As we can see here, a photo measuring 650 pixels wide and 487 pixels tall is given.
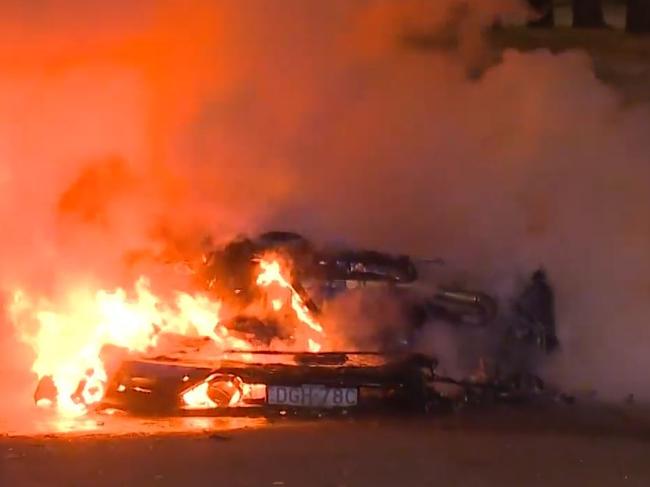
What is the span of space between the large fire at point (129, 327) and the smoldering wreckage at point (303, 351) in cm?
2

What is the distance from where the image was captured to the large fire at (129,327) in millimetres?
10328

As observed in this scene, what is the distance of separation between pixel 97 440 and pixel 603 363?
4702 mm

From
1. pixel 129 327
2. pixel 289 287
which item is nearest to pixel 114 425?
pixel 129 327

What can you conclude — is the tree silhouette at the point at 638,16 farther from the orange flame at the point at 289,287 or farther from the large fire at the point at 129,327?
the large fire at the point at 129,327

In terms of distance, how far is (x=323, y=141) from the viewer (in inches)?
491

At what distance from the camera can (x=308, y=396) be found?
988cm

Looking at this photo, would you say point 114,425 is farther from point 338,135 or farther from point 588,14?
point 588,14

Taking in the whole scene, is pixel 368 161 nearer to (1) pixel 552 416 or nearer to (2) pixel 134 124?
(2) pixel 134 124

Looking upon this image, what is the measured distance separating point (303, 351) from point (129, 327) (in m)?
1.44

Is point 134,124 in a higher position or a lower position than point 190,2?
lower

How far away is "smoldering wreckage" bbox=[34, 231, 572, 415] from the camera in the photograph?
9.96m

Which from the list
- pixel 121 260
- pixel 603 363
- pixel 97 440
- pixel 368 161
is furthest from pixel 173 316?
pixel 603 363

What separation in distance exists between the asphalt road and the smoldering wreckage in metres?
0.33

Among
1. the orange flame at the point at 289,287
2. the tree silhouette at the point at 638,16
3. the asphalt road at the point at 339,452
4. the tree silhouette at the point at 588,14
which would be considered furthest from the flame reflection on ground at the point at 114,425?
the tree silhouette at the point at 638,16
